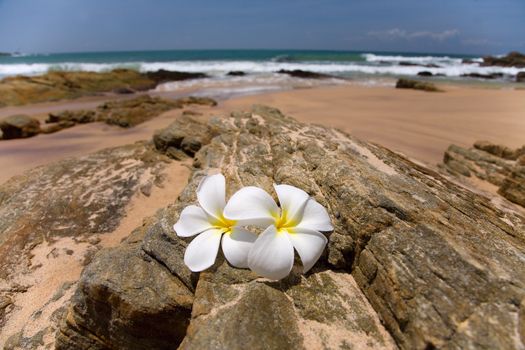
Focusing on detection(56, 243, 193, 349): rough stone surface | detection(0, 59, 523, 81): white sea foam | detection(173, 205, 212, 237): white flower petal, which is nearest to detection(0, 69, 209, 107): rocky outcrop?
detection(0, 59, 523, 81): white sea foam

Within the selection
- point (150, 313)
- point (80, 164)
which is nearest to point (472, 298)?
point (150, 313)

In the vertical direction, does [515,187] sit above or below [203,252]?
below

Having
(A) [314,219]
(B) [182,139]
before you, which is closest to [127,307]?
(A) [314,219]

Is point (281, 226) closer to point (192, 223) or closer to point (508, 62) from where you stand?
point (192, 223)

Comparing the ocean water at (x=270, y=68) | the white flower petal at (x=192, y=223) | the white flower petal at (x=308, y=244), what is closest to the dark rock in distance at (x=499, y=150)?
the white flower petal at (x=308, y=244)

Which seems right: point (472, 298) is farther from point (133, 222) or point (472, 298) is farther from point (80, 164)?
point (80, 164)
